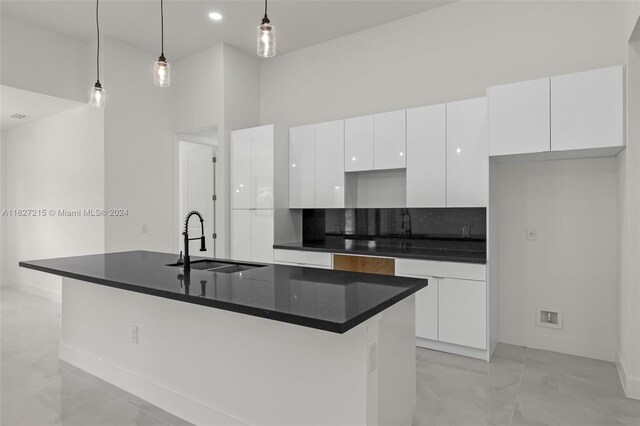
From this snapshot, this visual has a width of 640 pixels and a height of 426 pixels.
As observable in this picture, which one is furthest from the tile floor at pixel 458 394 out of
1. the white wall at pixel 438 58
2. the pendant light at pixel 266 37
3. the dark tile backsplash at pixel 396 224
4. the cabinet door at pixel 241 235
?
the white wall at pixel 438 58

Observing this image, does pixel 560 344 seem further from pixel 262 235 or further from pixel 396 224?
pixel 262 235

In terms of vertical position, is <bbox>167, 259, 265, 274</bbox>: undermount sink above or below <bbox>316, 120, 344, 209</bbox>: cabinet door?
below

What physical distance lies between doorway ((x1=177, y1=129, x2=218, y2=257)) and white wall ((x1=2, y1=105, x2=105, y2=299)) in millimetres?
1398

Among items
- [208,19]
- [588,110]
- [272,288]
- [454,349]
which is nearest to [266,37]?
[272,288]

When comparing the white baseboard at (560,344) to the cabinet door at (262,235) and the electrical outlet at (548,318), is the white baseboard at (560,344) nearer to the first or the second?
the electrical outlet at (548,318)

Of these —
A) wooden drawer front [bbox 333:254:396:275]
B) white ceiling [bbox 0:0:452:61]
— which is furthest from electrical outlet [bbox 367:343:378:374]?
white ceiling [bbox 0:0:452:61]

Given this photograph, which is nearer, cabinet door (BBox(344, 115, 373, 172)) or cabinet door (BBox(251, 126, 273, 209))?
cabinet door (BBox(344, 115, 373, 172))

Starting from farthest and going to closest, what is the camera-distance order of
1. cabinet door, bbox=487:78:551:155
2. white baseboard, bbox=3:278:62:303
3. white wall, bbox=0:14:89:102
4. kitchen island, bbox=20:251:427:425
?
1. white baseboard, bbox=3:278:62:303
2. white wall, bbox=0:14:89:102
3. cabinet door, bbox=487:78:551:155
4. kitchen island, bbox=20:251:427:425

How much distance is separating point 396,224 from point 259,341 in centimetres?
248

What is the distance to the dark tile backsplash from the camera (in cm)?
367

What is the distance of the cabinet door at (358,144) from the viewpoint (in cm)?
389

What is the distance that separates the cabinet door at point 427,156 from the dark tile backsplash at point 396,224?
1.18 ft

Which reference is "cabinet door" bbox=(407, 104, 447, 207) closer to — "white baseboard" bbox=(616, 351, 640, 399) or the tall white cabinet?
the tall white cabinet

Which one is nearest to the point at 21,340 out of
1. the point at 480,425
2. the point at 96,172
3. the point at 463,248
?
the point at 96,172
